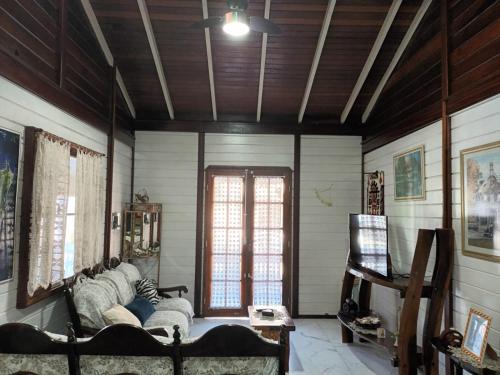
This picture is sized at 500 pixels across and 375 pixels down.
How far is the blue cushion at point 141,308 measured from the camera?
3787 mm

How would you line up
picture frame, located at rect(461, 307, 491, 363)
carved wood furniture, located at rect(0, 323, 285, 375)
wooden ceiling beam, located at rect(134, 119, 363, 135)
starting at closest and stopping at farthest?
carved wood furniture, located at rect(0, 323, 285, 375), picture frame, located at rect(461, 307, 491, 363), wooden ceiling beam, located at rect(134, 119, 363, 135)

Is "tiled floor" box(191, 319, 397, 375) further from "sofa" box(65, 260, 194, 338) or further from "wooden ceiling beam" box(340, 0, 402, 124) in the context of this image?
"wooden ceiling beam" box(340, 0, 402, 124)

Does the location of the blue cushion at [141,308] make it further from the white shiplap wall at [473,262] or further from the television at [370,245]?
the white shiplap wall at [473,262]

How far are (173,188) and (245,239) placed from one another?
1.37 m

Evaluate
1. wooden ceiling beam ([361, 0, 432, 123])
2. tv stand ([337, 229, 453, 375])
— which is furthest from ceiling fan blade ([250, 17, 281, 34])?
tv stand ([337, 229, 453, 375])

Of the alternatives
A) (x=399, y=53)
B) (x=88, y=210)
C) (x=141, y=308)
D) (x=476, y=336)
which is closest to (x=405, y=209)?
(x=399, y=53)

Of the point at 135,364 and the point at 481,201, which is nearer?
the point at 135,364

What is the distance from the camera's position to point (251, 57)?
4.48m

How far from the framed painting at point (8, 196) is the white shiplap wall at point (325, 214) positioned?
12.9ft

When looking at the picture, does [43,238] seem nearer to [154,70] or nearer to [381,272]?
[154,70]

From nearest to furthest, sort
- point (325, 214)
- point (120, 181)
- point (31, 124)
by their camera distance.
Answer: point (31, 124), point (120, 181), point (325, 214)

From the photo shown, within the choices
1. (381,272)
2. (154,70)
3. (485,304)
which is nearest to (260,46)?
(154,70)

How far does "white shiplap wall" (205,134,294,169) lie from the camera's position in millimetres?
5703

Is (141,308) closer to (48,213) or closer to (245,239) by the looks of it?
(48,213)
